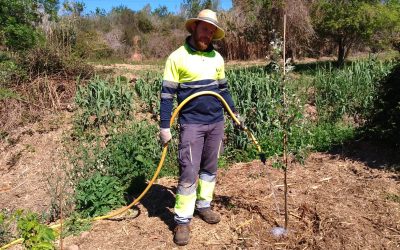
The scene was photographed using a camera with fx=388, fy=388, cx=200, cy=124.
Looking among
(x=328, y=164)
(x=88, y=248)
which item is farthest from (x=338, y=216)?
(x=88, y=248)

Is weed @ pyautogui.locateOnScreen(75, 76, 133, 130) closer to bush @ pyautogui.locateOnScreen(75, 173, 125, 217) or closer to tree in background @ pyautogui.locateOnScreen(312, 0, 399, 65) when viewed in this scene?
bush @ pyautogui.locateOnScreen(75, 173, 125, 217)

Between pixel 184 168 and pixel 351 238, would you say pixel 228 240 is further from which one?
pixel 351 238

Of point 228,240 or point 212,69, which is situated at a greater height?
point 212,69

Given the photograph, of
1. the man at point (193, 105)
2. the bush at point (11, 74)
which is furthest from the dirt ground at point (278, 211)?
the bush at point (11, 74)

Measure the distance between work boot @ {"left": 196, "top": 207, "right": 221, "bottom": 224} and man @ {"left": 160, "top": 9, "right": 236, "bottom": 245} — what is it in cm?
27

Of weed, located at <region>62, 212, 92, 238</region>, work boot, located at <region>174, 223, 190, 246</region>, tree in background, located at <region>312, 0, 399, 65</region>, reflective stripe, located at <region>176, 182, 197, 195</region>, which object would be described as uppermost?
tree in background, located at <region>312, 0, 399, 65</region>

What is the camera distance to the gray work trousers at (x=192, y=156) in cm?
346

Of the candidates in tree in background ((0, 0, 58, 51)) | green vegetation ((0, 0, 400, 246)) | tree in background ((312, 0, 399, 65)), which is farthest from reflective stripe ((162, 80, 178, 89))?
tree in background ((312, 0, 399, 65))

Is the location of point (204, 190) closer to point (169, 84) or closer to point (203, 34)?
point (169, 84)

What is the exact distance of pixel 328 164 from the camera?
5070 mm

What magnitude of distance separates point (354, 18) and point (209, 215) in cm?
782

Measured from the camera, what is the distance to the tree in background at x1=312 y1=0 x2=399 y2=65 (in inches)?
380

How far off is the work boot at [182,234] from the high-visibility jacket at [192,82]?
95 centimetres

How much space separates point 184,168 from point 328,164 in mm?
2409
